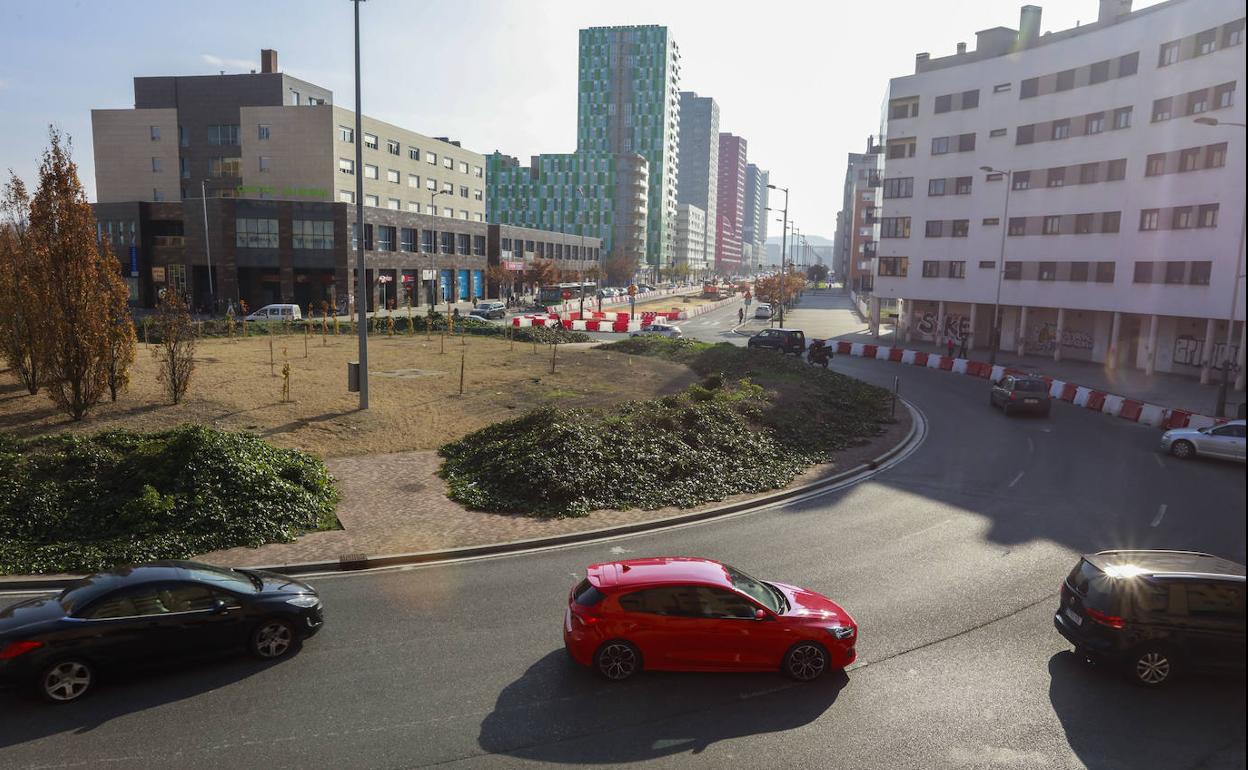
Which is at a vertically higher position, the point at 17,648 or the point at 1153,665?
the point at 17,648

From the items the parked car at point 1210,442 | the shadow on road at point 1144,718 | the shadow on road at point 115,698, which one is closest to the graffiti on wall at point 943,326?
the parked car at point 1210,442

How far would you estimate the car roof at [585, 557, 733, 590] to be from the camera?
9734 mm

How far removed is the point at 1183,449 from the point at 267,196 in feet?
231

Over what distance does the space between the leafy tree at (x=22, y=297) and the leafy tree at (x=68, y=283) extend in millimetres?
333

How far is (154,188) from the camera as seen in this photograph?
3017 inches

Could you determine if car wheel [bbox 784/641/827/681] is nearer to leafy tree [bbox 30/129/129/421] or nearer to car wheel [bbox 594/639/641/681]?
car wheel [bbox 594/639/641/681]

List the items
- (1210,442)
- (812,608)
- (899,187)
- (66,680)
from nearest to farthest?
(66,680)
(812,608)
(1210,442)
(899,187)

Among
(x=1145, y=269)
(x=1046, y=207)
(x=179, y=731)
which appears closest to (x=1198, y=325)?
→ (x=1145, y=269)

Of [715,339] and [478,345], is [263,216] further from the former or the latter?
[715,339]

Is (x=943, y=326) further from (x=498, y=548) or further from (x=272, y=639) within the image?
(x=272, y=639)

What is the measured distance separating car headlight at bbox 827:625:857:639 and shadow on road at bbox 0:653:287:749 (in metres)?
7.15

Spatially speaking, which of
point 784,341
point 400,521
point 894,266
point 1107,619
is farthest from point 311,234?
point 1107,619

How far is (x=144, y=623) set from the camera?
9.23m

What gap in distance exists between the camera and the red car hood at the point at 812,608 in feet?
32.6
